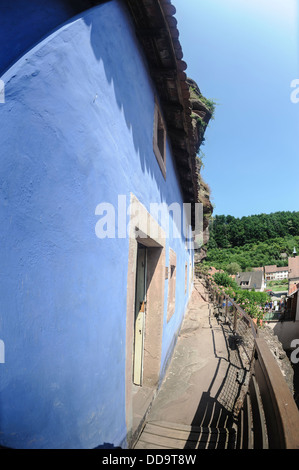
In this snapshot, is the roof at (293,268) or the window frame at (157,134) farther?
the roof at (293,268)

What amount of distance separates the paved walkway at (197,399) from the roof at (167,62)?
4914 mm

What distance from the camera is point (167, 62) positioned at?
126 inches

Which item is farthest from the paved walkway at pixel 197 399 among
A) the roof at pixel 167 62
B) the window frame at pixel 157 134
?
the roof at pixel 167 62

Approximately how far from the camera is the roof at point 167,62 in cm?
254

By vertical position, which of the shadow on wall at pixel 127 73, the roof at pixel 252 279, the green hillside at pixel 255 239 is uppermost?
the green hillside at pixel 255 239

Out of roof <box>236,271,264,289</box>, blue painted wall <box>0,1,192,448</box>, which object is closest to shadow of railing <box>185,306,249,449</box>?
blue painted wall <box>0,1,192,448</box>

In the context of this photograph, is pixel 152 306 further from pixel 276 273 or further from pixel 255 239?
pixel 255 239

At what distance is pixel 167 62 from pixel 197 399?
524 cm

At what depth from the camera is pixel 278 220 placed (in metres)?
111

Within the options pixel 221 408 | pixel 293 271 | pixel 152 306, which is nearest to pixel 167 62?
pixel 152 306

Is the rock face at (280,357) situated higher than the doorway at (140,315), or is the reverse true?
the doorway at (140,315)

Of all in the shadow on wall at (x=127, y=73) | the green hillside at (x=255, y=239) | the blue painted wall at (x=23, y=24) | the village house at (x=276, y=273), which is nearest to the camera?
the blue painted wall at (x=23, y=24)

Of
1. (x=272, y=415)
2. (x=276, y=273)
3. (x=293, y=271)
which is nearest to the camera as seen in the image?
(x=272, y=415)

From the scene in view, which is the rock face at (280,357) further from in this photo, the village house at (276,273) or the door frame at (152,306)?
the village house at (276,273)
